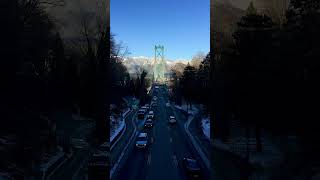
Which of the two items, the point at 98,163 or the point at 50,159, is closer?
the point at 98,163

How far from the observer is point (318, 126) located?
1811cm

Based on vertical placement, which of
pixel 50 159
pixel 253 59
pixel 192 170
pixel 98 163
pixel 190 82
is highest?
pixel 253 59

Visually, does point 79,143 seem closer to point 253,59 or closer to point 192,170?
point 192,170

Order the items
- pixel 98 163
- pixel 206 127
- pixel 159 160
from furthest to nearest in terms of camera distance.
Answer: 1. pixel 206 127
2. pixel 159 160
3. pixel 98 163

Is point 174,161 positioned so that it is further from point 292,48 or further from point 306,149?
point 292,48

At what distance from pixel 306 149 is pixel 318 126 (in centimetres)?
157

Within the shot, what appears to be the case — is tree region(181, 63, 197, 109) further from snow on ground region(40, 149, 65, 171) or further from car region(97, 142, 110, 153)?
car region(97, 142, 110, 153)

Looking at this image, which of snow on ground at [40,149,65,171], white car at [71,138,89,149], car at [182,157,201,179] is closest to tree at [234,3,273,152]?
car at [182,157,201,179]

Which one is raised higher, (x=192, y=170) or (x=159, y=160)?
(x=192, y=170)

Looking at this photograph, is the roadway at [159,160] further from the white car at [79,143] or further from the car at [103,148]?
the white car at [79,143]

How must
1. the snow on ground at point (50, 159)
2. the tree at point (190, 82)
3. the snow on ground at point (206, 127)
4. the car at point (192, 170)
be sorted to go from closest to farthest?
the snow on ground at point (50, 159)
the car at point (192, 170)
the snow on ground at point (206, 127)
the tree at point (190, 82)

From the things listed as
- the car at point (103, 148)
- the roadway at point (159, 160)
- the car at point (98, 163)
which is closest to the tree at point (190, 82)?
the roadway at point (159, 160)

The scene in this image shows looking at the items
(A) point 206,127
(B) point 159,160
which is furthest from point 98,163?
(A) point 206,127

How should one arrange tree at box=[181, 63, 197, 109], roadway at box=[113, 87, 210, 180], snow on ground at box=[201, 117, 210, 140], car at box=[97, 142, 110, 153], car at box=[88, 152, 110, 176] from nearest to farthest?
car at box=[88, 152, 110, 176]
car at box=[97, 142, 110, 153]
roadway at box=[113, 87, 210, 180]
snow on ground at box=[201, 117, 210, 140]
tree at box=[181, 63, 197, 109]
